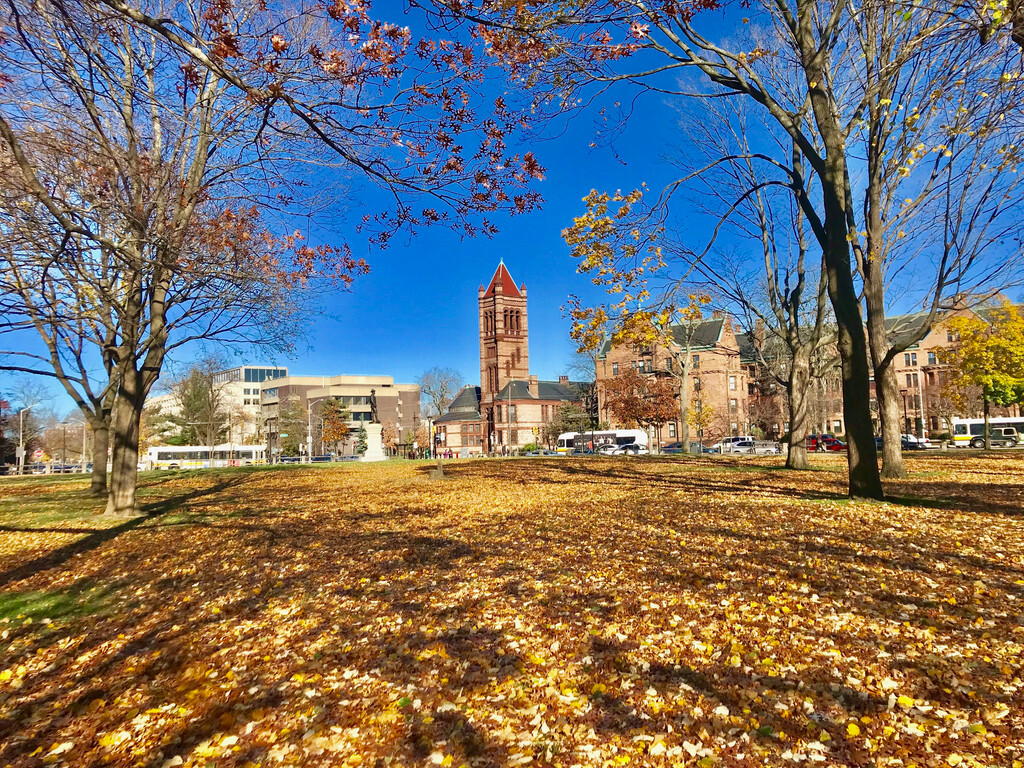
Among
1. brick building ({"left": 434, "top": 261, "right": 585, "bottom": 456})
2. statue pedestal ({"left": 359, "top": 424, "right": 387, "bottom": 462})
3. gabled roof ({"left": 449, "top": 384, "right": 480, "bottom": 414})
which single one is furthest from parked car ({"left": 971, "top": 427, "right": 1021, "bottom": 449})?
gabled roof ({"left": 449, "top": 384, "right": 480, "bottom": 414})

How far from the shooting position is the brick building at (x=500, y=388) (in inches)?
3322

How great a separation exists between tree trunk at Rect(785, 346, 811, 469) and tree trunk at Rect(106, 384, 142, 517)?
65.1 feet

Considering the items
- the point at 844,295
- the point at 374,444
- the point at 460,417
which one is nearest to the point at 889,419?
the point at 844,295

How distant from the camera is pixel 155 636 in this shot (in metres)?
5.61

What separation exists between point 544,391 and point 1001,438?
5413 cm

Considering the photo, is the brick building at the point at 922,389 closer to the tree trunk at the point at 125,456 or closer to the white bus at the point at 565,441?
the white bus at the point at 565,441

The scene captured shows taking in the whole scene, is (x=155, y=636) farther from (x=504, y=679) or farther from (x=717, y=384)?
(x=717, y=384)

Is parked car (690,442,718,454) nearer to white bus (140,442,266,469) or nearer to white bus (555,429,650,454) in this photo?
white bus (555,429,650,454)

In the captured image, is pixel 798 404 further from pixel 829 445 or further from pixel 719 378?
pixel 719 378

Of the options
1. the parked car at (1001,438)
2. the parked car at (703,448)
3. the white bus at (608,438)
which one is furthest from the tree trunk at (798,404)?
the white bus at (608,438)

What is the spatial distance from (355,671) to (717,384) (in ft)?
211

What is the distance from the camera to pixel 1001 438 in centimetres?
4856

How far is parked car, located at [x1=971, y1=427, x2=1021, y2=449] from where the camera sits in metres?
44.1

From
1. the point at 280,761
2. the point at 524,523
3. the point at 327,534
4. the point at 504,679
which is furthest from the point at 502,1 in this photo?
the point at 327,534
